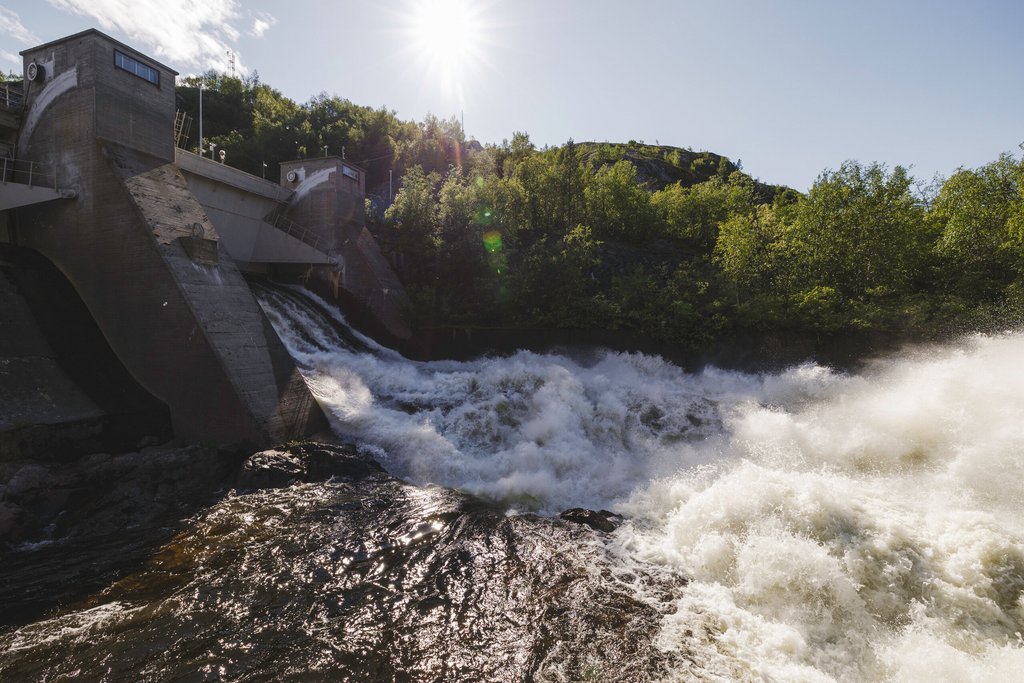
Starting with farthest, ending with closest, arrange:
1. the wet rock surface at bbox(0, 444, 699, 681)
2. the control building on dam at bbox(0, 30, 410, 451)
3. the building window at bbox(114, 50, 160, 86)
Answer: the building window at bbox(114, 50, 160, 86)
the control building on dam at bbox(0, 30, 410, 451)
the wet rock surface at bbox(0, 444, 699, 681)

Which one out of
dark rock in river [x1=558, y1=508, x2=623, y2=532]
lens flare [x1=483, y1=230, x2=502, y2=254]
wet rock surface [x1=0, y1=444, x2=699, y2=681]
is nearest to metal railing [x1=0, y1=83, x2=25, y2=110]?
wet rock surface [x1=0, y1=444, x2=699, y2=681]

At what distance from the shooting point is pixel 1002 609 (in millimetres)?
4938

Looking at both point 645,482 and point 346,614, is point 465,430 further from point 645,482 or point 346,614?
point 346,614

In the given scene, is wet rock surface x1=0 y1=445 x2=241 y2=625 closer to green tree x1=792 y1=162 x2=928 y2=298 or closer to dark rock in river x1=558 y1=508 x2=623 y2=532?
dark rock in river x1=558 y1=508 x2=623 y2=532

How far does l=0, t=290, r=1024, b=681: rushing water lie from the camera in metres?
4.53

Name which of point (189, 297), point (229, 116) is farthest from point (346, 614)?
point (229, 116)

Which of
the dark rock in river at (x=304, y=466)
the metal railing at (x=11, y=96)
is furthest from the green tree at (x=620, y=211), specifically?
the metal railing at (x=11, y=96)

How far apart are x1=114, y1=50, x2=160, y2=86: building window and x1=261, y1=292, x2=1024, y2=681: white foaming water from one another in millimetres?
6388

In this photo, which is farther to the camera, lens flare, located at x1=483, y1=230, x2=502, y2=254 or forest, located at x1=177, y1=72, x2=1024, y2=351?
lens flare, located at x1=483, y1=230, x2=502, y2=254

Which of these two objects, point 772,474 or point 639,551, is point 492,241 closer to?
point 772,474

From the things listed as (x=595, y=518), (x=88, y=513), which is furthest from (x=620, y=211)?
(x=88, y=513)

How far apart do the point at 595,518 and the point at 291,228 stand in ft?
59.7

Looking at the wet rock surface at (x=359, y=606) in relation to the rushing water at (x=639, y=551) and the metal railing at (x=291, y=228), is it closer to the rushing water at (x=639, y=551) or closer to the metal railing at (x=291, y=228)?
the rushing water at (x=639, y=551)

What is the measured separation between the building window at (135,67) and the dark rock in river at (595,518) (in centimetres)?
1498
